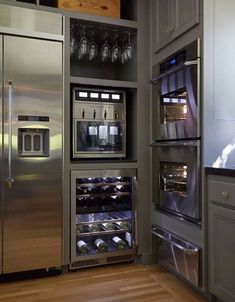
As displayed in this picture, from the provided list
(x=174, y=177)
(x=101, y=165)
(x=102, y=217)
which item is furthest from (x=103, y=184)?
(x=174, y=177)

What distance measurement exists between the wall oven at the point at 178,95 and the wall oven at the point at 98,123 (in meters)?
0.37

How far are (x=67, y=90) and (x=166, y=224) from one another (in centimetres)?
136

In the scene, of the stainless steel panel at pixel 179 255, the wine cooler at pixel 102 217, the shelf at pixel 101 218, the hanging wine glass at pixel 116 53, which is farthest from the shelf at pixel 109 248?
the hanging wine glass at pixel 116 53

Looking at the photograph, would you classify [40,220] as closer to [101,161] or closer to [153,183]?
[101,161]

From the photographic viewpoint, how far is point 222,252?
1752mm

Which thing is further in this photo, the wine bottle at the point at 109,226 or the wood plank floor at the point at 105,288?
the wine bottle at the point at 109,226

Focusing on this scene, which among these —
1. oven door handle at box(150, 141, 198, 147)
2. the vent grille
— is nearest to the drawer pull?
oven door handle at box(150, 141, 198, 147)

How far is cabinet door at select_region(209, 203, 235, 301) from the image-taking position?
167 centimetres

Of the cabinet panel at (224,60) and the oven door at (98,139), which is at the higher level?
the cabinet panel at (224,60)

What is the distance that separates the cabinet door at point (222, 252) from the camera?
5.49ft

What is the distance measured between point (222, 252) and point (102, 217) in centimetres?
119

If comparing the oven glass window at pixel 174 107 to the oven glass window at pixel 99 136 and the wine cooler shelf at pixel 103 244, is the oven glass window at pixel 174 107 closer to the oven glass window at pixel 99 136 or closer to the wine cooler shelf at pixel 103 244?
the oven glass window at pixel 99 136

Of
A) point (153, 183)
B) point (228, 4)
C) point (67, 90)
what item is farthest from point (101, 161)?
point (228, 4)

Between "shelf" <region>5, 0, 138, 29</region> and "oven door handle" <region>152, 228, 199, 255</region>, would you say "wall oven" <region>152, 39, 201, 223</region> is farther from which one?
"shelf" <region>5, 0, 138, 29</region>
